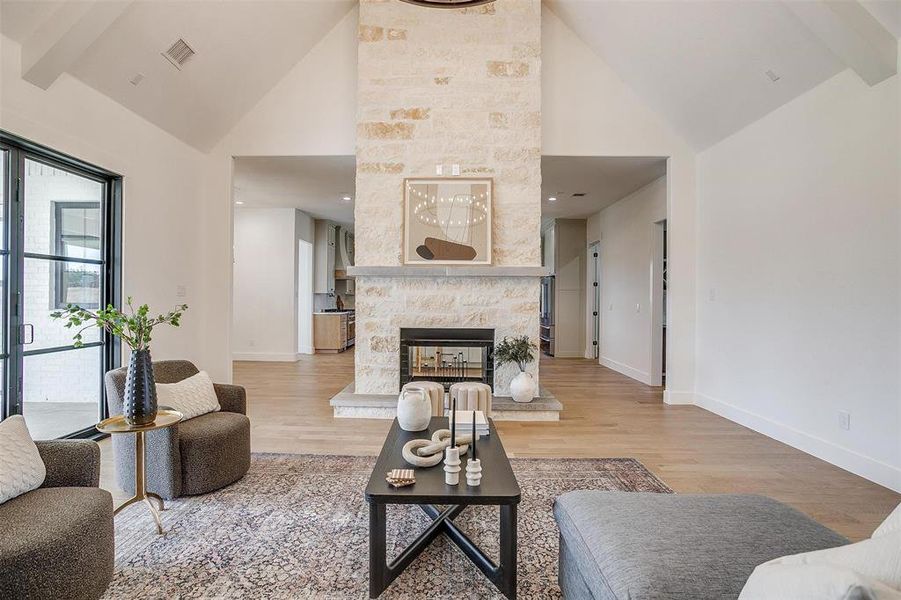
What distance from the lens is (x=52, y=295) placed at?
10.7 feet

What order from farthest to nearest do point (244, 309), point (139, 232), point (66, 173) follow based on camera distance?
1. point (244, 309)
2. point (139, 232)
3. point (66, 173)

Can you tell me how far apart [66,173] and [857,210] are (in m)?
5.88

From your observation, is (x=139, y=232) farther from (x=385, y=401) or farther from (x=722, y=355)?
(x=722, y=355)

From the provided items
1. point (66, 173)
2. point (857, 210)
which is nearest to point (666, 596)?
point (857, 210)

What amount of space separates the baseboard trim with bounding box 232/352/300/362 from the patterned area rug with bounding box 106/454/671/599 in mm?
5070

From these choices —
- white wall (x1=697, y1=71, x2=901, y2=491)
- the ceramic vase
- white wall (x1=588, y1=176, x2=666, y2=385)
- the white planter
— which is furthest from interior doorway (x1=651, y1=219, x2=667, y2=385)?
the ceramic vase

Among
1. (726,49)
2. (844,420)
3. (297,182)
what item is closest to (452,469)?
(844,420)

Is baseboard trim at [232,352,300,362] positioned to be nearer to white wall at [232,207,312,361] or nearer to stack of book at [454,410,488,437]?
white wall at [232,207,312,361]

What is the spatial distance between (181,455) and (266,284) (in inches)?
224

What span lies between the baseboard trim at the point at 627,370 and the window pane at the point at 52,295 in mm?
6269

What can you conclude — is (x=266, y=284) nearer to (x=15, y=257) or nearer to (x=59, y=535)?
(x=15, y=257)

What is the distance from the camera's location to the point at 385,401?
4.28 meters

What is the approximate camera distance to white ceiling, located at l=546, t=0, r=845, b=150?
324 centimetres

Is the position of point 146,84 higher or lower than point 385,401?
higher
